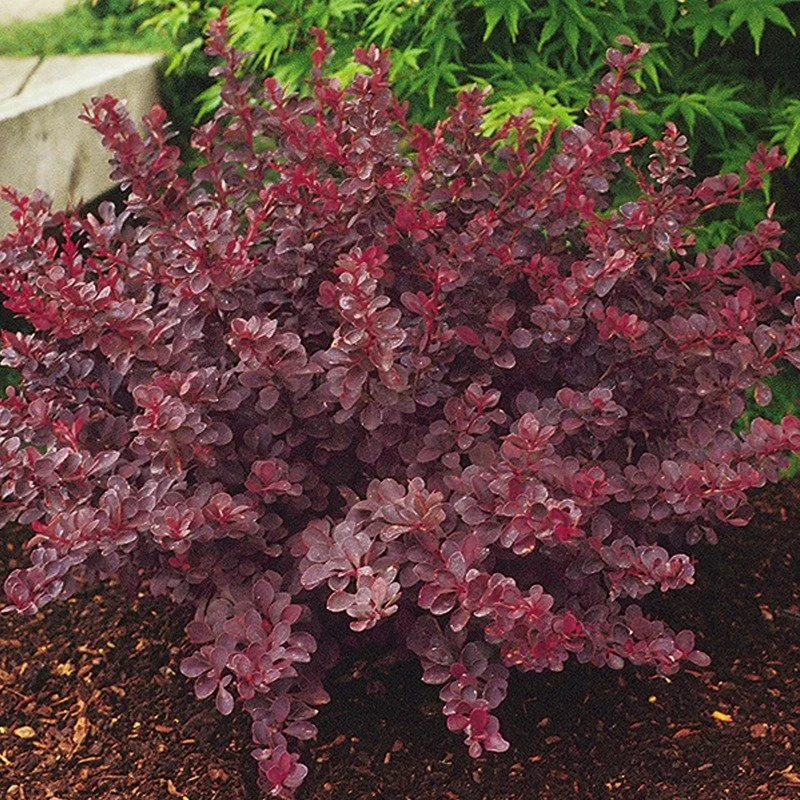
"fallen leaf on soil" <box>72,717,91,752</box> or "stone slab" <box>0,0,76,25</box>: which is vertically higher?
"stone slab" <box>0,0,76,25</box>

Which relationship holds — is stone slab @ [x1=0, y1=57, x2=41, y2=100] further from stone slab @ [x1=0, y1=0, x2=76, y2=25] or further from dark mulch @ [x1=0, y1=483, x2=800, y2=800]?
dark mulch @ [x1=0, y1=483, x2=800, y2=800]

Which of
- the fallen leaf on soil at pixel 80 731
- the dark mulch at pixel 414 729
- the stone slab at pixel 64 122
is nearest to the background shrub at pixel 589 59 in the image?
the stone slab at pixel 64 122

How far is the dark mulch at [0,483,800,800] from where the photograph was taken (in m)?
2.23

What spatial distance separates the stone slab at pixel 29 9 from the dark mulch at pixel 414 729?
2820mm

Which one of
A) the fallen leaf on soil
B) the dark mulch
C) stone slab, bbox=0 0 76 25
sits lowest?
the dark mulch

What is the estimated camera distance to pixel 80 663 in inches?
101

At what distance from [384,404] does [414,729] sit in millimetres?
724

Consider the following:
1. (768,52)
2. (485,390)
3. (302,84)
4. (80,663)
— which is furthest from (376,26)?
(80,663)

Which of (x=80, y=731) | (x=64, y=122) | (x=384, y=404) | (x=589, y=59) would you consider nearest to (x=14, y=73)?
(x=64, y=122)

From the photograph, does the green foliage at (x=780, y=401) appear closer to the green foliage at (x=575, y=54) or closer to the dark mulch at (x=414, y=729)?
the green foliage at (x=575, y=54)

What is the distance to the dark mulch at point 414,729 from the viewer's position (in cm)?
223

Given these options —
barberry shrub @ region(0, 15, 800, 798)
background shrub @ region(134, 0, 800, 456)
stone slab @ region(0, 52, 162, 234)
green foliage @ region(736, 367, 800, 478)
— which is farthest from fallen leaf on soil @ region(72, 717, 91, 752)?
green foliage @ region(736, 367, 800, 478)

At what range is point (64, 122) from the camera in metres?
3.65

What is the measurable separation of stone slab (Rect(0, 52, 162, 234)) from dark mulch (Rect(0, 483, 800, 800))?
150cm
